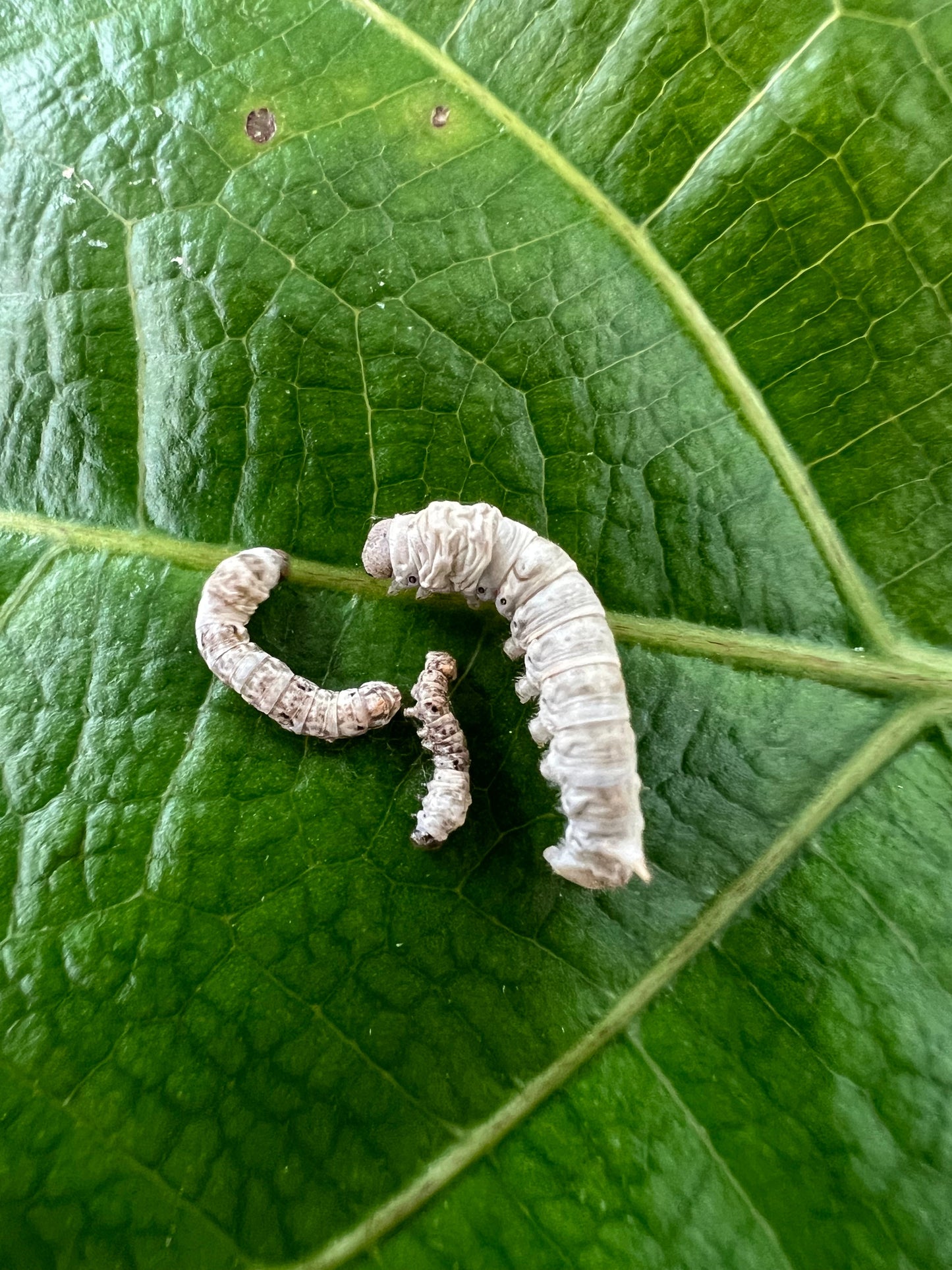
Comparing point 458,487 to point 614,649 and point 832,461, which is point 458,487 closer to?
point 614,649

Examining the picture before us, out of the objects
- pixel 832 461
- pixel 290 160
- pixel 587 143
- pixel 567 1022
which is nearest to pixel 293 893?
pixel 567 1022

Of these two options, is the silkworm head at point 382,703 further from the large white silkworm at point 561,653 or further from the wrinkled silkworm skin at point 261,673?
the large white silkworm at point 561,653

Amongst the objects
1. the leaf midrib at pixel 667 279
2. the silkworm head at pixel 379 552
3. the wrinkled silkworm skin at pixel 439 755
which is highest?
the leaf midrib at pixel 667 279

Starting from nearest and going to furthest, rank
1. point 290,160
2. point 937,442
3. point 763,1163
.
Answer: point 763,1163 → point 937,442 → point 290,160

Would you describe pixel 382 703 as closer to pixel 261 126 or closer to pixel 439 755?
pixel 439 755

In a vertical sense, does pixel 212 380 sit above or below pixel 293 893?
above

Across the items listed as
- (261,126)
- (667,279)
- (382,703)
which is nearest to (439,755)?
(382,703)

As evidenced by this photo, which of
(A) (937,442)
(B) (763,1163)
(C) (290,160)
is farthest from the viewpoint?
(C) (290,160)

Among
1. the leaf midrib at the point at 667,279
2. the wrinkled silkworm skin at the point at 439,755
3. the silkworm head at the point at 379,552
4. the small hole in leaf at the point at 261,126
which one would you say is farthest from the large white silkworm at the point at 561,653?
the small hole in leaf at the point at 261,126
